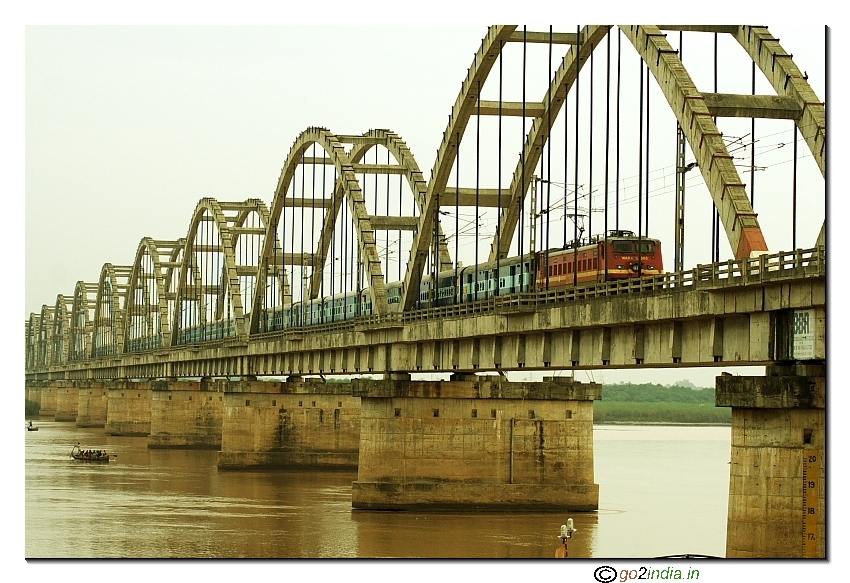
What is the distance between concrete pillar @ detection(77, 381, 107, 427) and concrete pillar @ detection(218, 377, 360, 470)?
294 feet

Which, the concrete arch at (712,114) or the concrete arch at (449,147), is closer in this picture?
the concrete arch at (712,114)

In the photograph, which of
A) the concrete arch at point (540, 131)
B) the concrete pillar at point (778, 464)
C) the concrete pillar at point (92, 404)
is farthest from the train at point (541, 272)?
the concrete pillar at point (92, 404)

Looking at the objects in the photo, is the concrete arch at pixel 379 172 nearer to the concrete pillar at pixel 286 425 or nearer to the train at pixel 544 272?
the train at pixel 544 272

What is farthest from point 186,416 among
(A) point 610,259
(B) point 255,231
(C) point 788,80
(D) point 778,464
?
(D) point 778,464

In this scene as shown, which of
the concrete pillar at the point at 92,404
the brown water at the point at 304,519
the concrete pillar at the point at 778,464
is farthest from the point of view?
the concrete pillar at the point at 92,404

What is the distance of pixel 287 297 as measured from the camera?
100000mm

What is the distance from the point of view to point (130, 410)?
476 feet

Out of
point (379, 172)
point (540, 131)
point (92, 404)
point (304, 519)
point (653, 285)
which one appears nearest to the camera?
point (653, 285)

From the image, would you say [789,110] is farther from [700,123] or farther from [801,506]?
[801,506]

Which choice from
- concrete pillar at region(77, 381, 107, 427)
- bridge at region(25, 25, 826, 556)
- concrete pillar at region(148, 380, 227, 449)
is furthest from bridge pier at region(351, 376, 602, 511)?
concrete pillar at region(77, 381, 107, 427)

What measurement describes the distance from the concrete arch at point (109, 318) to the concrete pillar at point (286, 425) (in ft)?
259

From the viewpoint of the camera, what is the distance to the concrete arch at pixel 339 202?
215 feet

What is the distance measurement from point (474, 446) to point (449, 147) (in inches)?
474

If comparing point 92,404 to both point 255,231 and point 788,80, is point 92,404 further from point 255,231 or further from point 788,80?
point 788,80
